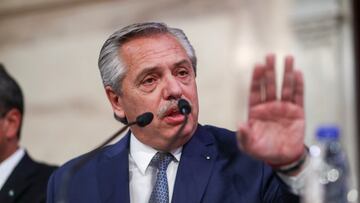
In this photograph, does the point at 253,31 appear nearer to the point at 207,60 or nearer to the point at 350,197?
the point at 207,60

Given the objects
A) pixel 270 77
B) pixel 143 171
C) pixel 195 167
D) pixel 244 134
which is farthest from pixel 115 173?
pixel 270 77

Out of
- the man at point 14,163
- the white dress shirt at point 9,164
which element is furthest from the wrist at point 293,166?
the white dress shirt at point 9,164

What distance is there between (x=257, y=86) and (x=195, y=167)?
51cm

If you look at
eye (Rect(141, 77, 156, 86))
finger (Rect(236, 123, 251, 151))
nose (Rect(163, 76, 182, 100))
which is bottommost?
finger (Rect(236, 123, 251, 151))

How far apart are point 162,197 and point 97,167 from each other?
0.33 meters

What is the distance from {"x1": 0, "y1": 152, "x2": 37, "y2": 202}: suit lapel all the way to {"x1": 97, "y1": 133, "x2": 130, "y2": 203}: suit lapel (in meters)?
0.61

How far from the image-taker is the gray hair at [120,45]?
8.56ft

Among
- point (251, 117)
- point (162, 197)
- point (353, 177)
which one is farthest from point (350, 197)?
point (353, 177)

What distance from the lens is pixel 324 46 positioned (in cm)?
470

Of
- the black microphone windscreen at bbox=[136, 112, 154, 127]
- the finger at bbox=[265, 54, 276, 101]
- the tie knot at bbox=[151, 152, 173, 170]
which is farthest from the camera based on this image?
the tie knot at bbox=[151, 152, 173, 170]

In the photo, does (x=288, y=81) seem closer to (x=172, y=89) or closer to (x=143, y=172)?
(x=172, y=89)

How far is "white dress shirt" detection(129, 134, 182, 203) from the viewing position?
253 centimetres

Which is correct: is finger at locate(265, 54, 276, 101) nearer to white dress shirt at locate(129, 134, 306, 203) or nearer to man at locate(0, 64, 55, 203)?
white dress shirt at locate(129, 134, 306, 203)

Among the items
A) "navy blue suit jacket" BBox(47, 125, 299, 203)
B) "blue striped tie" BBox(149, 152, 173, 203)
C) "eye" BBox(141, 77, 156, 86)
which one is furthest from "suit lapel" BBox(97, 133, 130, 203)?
"eye" BBox(141, 77, 156, 86)
